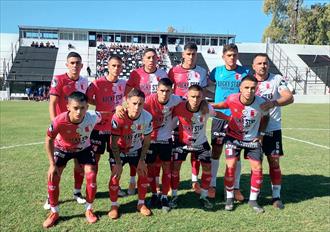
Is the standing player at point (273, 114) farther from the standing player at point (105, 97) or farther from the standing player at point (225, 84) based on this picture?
the standing player at point (105, 97)

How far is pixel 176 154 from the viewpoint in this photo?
515 cm

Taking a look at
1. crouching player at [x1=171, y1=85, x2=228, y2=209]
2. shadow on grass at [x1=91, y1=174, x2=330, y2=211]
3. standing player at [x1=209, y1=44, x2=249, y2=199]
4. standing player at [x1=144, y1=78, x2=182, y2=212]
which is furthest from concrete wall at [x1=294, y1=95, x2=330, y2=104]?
standing player at [x1=144, y1=78, x2=182, y2=212]

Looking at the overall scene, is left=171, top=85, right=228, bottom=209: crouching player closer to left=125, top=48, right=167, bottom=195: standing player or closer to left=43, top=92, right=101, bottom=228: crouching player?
left=125, top=48, right=167, bottom=195: standing player

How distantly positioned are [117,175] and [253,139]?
194 centimetres

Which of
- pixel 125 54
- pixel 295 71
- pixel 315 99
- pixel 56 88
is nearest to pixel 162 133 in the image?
pixel 56 88

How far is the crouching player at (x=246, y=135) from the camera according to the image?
4930 millimetres

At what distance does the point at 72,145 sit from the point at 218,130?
2190mm

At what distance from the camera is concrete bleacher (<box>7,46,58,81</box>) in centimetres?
3675

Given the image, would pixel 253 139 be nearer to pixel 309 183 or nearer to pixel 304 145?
pixel 309 183

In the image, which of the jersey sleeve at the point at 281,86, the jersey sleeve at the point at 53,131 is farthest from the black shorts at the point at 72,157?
the jersey sleeve at the point at 281,86

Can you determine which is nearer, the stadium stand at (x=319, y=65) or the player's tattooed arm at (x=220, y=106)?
the player's tattooed arm at (x=220, y=106)

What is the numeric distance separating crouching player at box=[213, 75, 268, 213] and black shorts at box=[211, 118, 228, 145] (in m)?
0.30

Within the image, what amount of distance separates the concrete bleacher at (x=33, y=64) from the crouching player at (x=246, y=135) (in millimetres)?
33936

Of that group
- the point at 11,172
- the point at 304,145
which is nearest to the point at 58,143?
the point at 11,172
